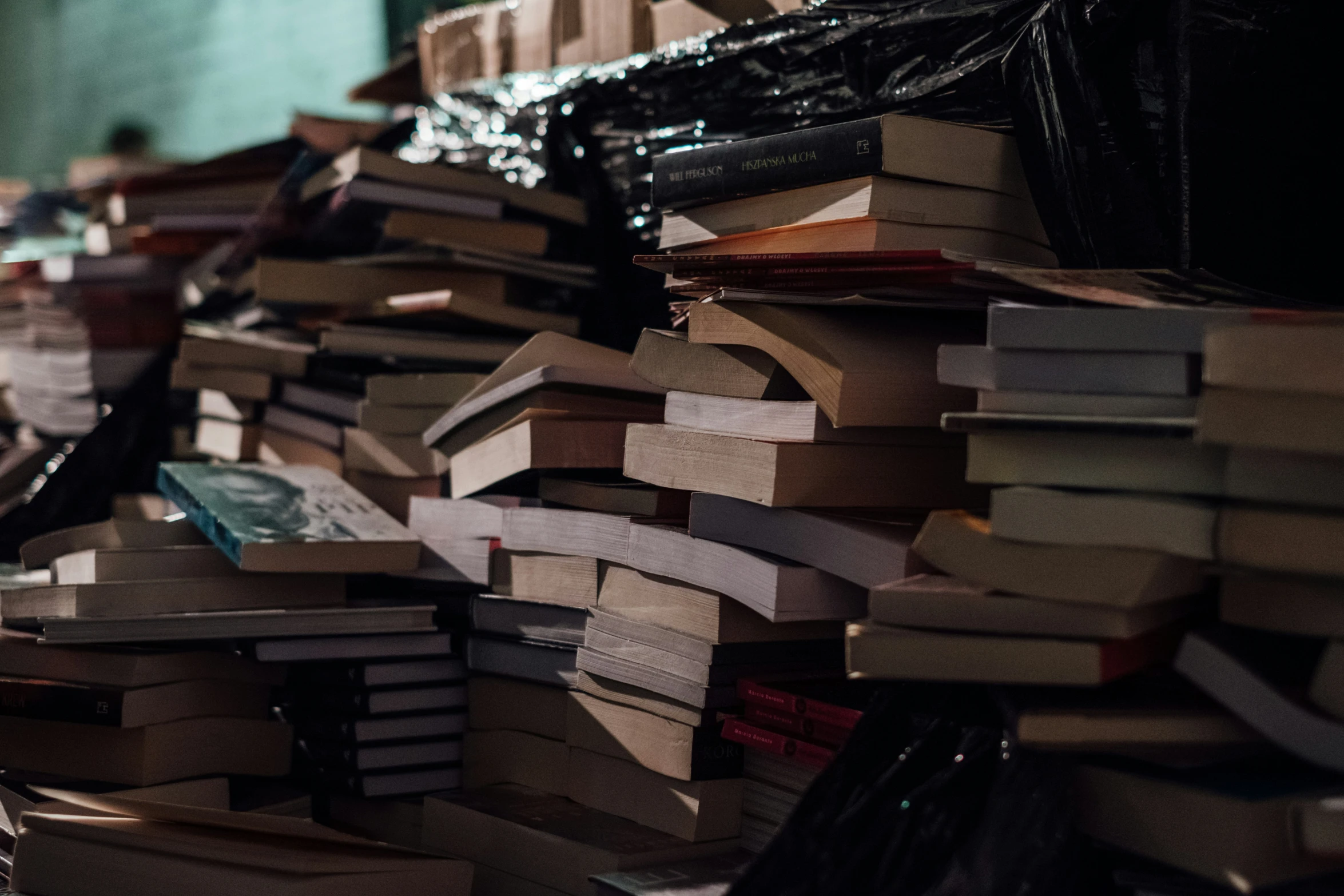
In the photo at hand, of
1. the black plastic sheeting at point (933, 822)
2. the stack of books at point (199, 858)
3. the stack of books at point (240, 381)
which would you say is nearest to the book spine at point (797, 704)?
the black plastic sheeting at point (933, 822)

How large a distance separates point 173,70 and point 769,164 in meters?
4.37

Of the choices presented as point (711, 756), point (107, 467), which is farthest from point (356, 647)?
point (107, 467)

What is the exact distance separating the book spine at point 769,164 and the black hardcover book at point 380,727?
2.08 feet

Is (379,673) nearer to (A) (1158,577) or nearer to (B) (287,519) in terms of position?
(B) (287,519)

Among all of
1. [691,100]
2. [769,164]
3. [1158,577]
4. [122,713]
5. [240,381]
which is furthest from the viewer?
[240,381]

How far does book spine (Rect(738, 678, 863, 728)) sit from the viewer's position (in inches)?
44.8

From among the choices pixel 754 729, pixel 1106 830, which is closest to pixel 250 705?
pixel 754 729

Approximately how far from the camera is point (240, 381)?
6.96 feet

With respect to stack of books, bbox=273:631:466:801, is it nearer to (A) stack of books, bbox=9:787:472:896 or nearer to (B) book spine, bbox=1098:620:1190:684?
(A) stack of books, bbox=9:787:472:896

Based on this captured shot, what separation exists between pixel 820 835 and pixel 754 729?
267 mm

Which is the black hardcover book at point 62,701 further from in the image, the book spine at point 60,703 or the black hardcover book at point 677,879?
the black hardcover book at point 677,879

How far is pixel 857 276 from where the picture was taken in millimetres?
1104

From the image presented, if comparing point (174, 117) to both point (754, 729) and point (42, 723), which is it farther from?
point (754, 729)

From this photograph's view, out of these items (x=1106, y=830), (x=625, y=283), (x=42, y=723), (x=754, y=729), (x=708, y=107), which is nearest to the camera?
(x=1106, y=830)
